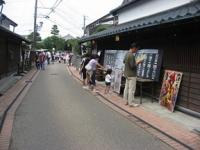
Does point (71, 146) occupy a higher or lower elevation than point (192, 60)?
lower

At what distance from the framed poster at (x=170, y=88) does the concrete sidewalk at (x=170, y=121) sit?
0.69ft

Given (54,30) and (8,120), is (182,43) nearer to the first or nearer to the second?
(8,120)

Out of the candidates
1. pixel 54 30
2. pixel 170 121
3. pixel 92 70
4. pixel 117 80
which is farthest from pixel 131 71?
pixel 54 30

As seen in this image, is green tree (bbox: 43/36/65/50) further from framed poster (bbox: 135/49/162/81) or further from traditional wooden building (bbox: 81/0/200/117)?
traditional wooden building (bbox: 81/0/200/117)

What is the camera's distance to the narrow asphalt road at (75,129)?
7734 mm

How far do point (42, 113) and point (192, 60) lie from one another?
4.44 m

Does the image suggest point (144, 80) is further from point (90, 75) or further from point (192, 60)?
point (90, 75)

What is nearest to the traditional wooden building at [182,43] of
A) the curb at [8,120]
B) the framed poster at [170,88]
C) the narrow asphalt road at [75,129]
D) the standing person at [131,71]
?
the framed poster at [170,88]

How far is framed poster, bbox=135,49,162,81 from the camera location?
13352mm

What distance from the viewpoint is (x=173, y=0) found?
15641 millimetres

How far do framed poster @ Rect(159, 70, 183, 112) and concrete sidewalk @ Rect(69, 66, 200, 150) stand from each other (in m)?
0.21

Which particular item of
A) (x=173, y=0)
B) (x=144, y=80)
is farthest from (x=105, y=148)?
(x=173, y=0)

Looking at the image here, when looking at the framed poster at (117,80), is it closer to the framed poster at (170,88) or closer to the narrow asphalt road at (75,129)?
the narrow asphalt road at (75,129)

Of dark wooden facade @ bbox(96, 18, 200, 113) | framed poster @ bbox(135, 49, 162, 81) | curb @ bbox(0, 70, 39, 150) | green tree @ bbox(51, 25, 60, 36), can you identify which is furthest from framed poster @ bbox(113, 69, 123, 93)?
green tree @ bbox(51, 25, 60, 36)
